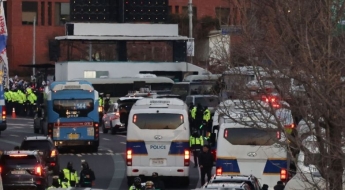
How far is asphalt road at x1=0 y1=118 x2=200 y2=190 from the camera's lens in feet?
113

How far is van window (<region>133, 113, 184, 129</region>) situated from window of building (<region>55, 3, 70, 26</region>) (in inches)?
2633

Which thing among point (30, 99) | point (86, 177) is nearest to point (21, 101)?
point (30, 99)

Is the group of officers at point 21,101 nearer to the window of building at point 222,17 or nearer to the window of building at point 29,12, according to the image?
the window of building at point 29,12

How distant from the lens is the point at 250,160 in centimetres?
2912

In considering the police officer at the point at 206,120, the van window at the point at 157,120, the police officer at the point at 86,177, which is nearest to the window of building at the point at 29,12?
the police officer at the point at 206,120

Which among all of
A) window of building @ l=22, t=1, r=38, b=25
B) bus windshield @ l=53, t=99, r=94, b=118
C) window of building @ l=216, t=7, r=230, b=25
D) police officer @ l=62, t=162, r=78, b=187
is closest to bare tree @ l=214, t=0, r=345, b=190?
window of building @ l=216, t=7, r=230, b=25

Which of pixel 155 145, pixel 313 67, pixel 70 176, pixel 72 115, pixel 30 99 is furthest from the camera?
pixel 30 99

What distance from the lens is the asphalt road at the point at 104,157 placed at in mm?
34391

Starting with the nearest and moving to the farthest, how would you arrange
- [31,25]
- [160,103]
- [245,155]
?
1. [245,155]
2. [160,103]
3. [31,25]

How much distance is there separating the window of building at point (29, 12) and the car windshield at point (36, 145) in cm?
6236

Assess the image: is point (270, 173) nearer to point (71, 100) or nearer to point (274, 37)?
point (274, 37)

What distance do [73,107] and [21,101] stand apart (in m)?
21.7

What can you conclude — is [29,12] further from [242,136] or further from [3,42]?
[242,136]

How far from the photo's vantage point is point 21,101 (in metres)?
65.3
